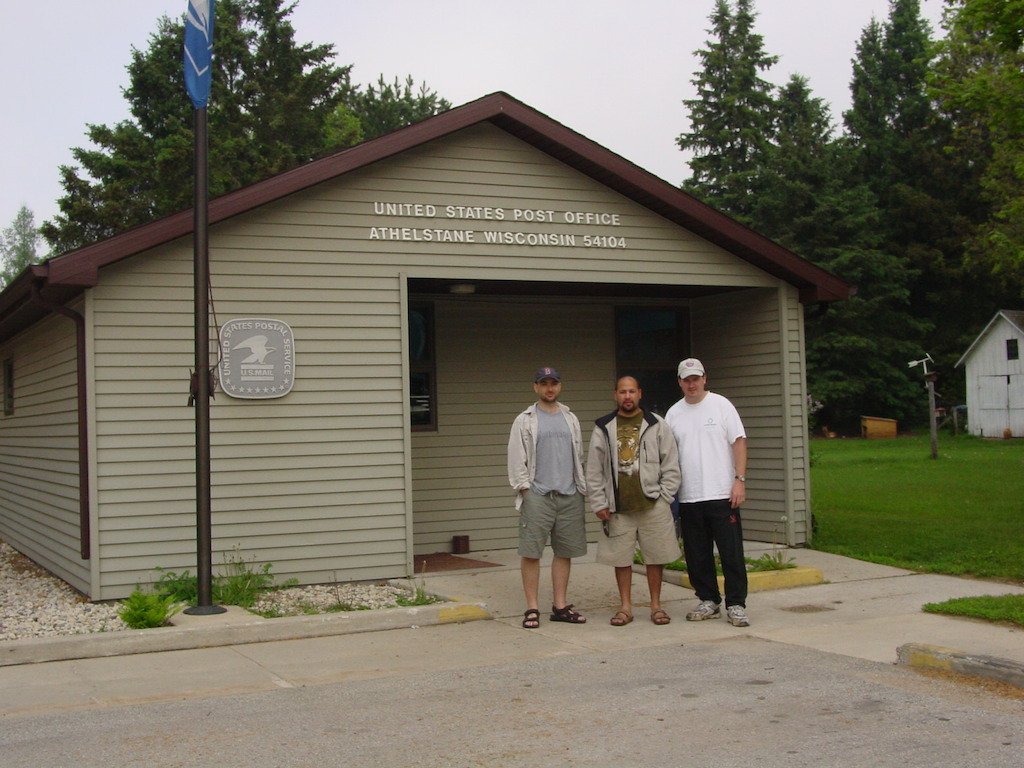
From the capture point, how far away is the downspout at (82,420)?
898cm

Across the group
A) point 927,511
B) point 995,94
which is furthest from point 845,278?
point 995,94

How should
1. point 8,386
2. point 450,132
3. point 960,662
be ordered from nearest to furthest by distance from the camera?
point 960,662
point 450,132
point 8,386

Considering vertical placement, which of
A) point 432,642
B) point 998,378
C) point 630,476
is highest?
point 998,378

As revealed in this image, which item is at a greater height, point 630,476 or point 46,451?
point 46,451

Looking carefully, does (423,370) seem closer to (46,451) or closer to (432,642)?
(46,451)

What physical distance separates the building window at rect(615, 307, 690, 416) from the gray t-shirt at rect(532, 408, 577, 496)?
497cm

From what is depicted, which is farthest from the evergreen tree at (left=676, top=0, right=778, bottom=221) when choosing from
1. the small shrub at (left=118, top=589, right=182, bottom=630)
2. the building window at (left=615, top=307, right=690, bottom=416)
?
the small shrub at (left=118, top=589, right=182, bottom=630)

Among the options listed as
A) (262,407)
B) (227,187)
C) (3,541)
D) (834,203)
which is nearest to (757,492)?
(262,407)

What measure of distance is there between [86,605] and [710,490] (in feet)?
17.1

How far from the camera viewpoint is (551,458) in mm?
8016

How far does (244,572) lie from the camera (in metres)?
9.31

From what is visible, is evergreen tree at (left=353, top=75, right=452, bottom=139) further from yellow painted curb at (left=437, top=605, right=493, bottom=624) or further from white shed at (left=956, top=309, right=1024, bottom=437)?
yellow painted curb at (left=437, top=605, right=493, bottom=624)

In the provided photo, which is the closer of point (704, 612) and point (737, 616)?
point (737, 616)

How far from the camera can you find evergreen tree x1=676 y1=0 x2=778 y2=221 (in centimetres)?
5478
